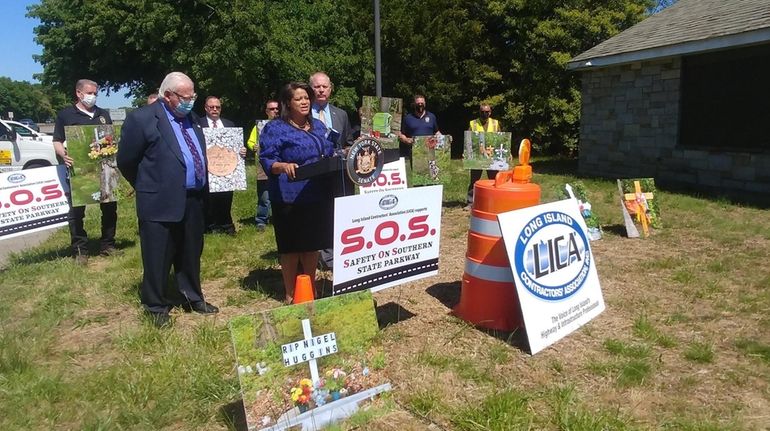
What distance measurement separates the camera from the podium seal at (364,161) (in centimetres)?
366

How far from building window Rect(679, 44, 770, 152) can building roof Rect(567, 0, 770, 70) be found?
464 millimetres

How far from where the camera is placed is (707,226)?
289 inches

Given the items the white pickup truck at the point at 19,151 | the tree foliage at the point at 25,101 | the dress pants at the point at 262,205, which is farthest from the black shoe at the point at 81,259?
the tree foliage at the point at 25,101

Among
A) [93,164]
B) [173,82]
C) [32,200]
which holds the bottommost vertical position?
[32,200]

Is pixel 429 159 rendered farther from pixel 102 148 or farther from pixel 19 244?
pixel 19 244

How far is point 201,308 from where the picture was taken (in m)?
4.57

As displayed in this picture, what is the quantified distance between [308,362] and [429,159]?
17.8ft

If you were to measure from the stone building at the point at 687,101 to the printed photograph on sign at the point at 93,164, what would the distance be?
9.98 meters

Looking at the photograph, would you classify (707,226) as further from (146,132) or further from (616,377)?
(146,132)

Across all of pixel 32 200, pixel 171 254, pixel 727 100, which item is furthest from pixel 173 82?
pixel 727 100

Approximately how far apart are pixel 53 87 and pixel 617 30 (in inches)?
1070

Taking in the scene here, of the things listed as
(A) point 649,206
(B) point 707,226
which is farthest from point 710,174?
(A) point 649,206

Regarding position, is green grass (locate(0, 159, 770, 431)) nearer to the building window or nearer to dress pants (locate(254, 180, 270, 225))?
dress pants (locate(254, 180, 270, 225))

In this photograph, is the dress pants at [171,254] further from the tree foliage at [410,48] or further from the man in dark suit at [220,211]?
the tree foliage at [410,48]
